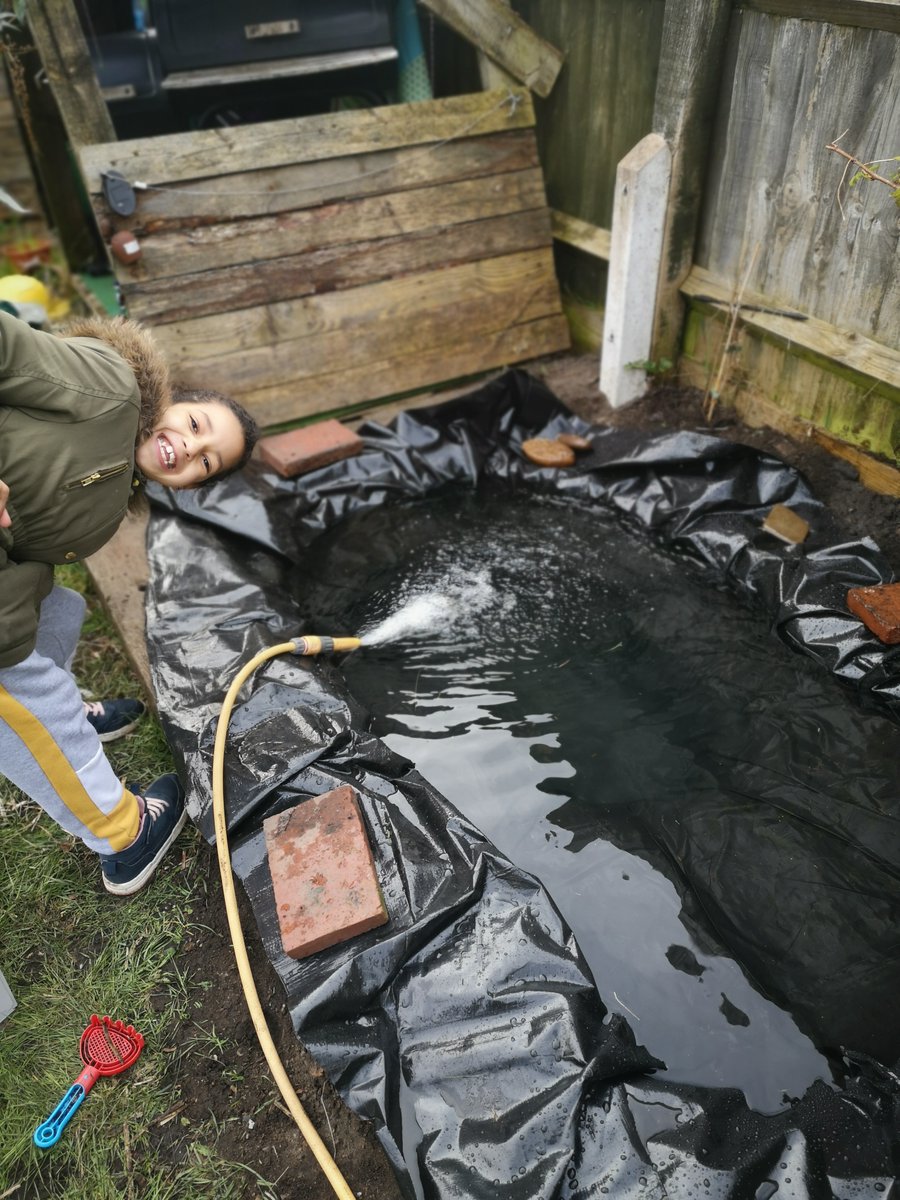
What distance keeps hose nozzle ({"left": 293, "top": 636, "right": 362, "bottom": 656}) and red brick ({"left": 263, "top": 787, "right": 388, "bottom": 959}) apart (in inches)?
25.0

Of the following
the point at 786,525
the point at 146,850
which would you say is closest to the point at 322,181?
the point at 786,525

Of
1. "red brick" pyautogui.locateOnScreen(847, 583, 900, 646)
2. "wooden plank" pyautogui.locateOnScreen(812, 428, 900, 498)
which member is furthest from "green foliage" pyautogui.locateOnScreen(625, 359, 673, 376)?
"red brick" pyautogui.locateOnScreen(847, 583, 900, 646)

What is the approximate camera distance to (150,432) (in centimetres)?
238

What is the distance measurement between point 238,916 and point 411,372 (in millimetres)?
2990

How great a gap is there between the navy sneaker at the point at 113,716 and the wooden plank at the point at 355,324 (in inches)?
68.0

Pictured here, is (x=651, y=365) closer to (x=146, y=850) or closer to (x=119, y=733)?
(x=119, y=733)

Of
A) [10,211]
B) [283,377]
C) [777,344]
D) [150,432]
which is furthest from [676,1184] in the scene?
[10,211]

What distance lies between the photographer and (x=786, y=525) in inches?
123

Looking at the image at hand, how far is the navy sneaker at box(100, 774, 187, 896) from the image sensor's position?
218cm

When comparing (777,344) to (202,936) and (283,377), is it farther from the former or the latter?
(202,936)

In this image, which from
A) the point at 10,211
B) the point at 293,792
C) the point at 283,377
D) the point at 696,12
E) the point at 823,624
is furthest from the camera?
the point at 10,211

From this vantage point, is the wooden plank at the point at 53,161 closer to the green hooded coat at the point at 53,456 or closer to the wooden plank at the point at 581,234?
the wooden plank at the point at 581,234

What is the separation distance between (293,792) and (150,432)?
3.80ft

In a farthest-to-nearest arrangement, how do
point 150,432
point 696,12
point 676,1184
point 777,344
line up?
point 777,344
point 696,12
point 150,432
point 676,1184
